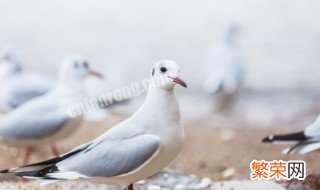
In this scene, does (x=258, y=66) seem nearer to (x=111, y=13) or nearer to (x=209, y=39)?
(x=209, y=39)

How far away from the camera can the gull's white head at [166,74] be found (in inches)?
67.1

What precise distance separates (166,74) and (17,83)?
0.74m

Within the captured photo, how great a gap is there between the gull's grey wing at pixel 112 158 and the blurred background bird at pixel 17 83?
48cm

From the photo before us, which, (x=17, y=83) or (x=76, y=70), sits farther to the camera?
(x=17, y=83)

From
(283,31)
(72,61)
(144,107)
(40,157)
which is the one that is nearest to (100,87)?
(72,61)

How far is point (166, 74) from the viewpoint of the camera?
1714 millimetres

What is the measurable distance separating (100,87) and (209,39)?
1.22ft

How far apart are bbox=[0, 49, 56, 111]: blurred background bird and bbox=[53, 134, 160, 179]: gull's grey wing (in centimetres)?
48

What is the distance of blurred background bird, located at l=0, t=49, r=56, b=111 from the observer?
224cm

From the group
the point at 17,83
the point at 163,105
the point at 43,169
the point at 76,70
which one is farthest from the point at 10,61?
the point at 163,105

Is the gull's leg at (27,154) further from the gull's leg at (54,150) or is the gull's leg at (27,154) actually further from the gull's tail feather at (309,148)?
the gull's tail feather at (309,148)

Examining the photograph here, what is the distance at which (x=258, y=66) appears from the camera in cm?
224

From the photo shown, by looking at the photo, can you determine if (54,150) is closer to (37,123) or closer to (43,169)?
(37,123)

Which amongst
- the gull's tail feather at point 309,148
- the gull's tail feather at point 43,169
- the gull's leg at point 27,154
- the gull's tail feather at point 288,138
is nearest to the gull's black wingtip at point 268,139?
the gull's tail feather at point 288,138
